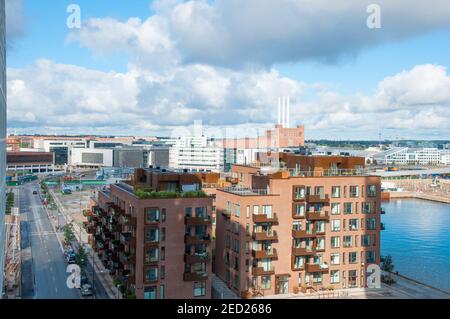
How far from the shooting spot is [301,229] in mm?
16078

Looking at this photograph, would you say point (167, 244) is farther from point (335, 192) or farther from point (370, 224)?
point (370, 224)

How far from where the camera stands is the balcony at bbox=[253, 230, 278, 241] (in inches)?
600

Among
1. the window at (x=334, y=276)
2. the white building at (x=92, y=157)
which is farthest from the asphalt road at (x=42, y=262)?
the white building at (x=92, y=157)

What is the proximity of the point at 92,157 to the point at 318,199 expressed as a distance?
239 feet

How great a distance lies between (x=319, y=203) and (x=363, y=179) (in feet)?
6.36

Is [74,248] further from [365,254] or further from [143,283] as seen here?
[365,254]

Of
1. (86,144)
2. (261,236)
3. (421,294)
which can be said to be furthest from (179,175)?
(86,144)

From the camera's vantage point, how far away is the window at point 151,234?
13.5 metres

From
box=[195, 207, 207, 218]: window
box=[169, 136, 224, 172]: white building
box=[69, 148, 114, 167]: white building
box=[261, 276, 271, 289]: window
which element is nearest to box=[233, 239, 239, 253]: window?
box=[261, 276, 271, 289]: window

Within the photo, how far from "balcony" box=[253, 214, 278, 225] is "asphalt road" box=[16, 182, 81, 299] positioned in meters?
6.54

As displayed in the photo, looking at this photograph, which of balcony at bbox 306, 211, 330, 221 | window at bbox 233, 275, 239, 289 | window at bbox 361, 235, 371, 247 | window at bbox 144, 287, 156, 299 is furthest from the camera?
window at bbox 361, 235, 371, 247

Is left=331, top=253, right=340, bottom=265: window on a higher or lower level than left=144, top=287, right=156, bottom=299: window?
higher

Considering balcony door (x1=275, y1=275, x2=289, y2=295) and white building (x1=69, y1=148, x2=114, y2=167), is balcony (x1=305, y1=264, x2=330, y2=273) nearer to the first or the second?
balcony door (x1=275, y1=275, x2=289, y2=295)

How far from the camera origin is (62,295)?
52.1ft
